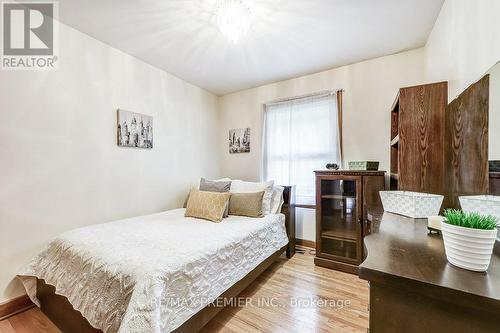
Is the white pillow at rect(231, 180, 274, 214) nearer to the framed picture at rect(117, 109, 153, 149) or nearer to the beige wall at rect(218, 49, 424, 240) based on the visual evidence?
the beige wall at rect(218, 49, 424, 240)

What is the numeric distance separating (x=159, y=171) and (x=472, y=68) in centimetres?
301

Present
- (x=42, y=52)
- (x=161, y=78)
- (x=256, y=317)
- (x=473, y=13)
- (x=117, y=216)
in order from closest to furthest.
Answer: (x=473, y=13)
(x=256, y=317)
(x=42, y=52)
(x=117, y=216)
(x=161, y=78)

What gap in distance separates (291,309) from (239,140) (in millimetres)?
2543

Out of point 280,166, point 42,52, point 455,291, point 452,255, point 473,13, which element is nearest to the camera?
point 455,291

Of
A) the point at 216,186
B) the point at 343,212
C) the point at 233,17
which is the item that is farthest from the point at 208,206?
the point at 233,17

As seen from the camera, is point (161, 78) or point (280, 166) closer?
point (161, 78)

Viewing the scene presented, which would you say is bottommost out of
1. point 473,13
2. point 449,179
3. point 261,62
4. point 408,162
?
point 449,179

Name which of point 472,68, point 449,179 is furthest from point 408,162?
point 472,68

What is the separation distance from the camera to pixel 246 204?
8.27 feet

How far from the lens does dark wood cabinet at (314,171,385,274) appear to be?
2314 millimetres

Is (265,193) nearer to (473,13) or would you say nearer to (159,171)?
(159,171)

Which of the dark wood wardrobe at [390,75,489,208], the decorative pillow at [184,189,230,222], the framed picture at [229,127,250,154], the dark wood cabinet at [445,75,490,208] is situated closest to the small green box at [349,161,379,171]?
the dark wood wardrobe at [390,75,489,208]

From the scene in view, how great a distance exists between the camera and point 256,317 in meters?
1.69

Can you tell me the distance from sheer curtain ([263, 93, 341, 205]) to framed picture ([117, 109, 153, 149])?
65.5 inches
